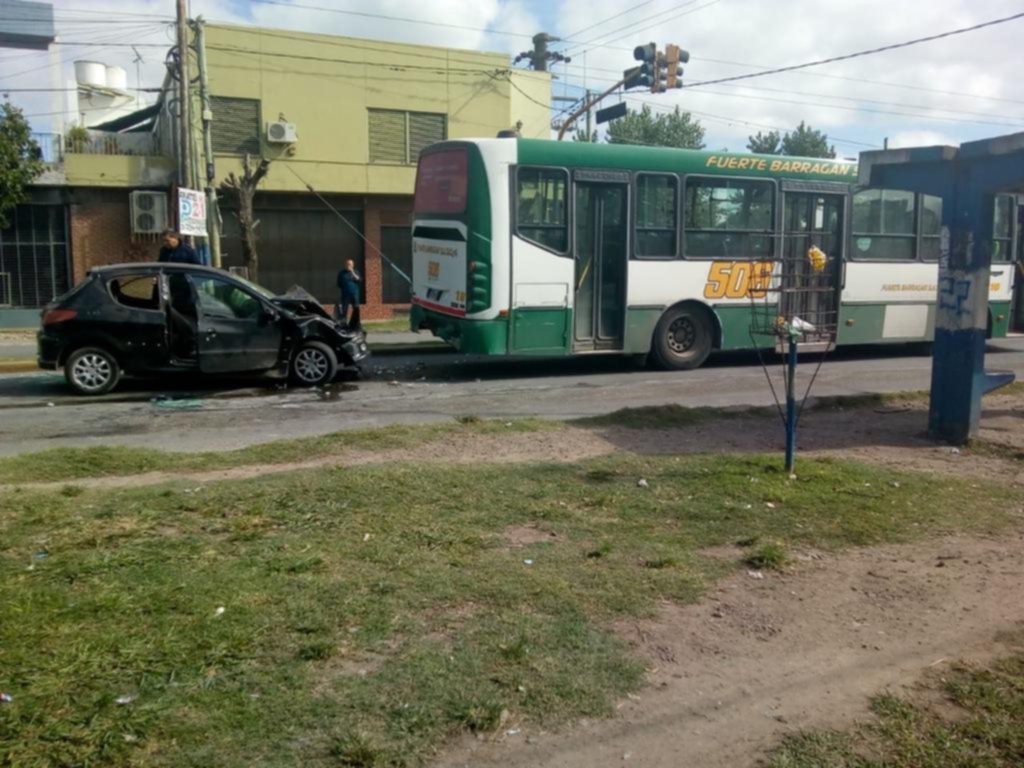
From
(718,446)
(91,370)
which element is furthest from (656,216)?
(91,370)

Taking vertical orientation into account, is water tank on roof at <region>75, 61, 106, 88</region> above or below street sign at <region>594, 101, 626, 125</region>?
above

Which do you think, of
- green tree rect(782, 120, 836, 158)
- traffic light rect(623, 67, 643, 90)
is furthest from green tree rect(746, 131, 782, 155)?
traffic light rect(623, 67, 643, 90)

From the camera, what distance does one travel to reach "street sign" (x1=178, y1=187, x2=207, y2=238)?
56.7 ft

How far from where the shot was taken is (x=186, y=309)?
12359 millimetres

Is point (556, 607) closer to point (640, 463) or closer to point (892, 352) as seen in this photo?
point (640, 463)

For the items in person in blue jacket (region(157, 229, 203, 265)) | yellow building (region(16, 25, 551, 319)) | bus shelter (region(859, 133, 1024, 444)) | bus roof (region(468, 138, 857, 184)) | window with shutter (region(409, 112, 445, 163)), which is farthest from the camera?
window with shutter (region(409, 112, 445, 163))

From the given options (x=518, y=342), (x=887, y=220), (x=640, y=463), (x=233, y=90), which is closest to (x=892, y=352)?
(x=887, y=220)

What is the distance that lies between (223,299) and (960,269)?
8628mm

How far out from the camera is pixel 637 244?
1459 cm

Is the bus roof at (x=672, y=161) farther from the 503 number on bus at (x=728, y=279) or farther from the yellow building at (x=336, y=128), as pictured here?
the yellow building at (x=336, y=128)

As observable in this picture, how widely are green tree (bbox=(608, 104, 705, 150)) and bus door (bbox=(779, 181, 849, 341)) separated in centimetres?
3942

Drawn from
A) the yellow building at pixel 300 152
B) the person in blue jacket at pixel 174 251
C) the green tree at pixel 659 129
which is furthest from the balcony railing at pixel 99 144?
the green tree at pixel 659 129

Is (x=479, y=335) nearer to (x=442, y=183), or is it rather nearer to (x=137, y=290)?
(x=442, y=183)

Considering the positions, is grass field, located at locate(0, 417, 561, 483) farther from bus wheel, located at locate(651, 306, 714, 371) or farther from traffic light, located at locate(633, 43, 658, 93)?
traffic light, located at locate(633, 43, 658, 93)
